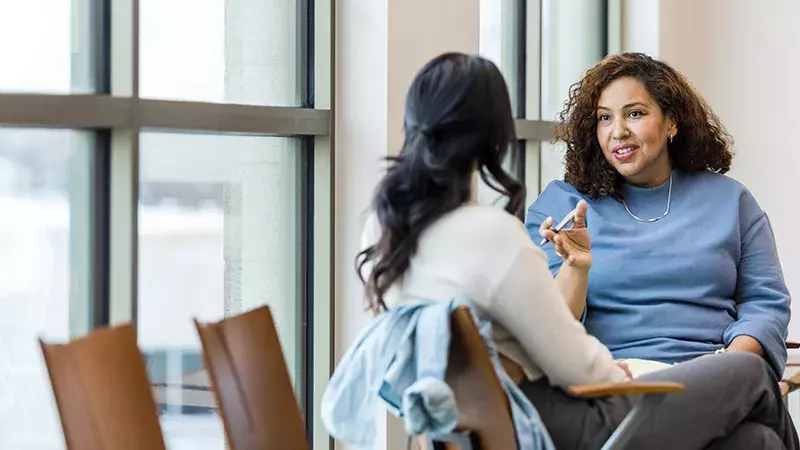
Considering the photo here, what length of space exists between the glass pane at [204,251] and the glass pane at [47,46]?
0.22 m

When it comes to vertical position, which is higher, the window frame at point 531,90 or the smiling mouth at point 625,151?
the window frame at point 531,90

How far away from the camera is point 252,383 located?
209 centimetres

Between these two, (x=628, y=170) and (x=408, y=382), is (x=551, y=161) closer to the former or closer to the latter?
(x=628, y=170)

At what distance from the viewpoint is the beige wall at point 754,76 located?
4.15 metres

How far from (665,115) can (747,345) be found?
2.01 feet

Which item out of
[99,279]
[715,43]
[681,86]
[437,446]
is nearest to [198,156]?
[99,279]

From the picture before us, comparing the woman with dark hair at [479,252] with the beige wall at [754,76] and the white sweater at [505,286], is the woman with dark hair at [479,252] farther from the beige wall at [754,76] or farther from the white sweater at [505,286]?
the beige wall at [754,76]

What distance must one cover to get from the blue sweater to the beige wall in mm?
1313

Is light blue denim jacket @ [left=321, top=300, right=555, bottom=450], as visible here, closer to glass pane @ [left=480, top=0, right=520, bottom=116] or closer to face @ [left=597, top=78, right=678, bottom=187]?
face @ [left=597, top=78, right=678, bottom=187]

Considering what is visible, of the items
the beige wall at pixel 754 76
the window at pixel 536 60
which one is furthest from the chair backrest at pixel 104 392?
the beige wall at pixel 754 76

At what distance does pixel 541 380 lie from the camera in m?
2.06

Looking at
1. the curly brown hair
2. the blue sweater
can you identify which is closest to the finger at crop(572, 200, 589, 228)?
the blue sweater

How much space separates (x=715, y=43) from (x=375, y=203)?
264 cm

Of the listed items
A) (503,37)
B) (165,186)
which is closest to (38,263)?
(165,186)
